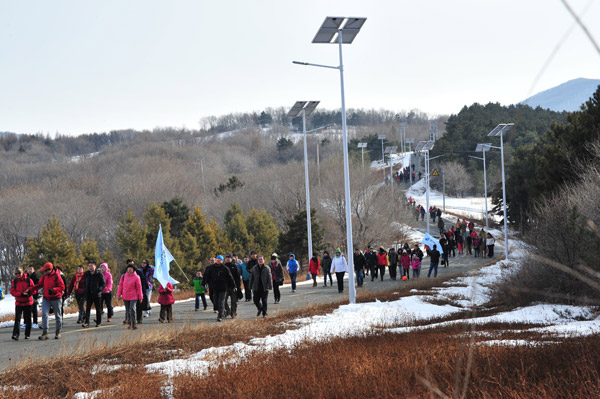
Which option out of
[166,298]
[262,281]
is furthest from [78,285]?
[262,281]

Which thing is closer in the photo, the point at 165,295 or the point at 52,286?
the point at 52,286

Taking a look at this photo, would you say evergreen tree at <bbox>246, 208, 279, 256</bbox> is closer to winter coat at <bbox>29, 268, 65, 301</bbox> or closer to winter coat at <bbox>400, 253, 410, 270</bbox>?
winter coat at <bbox>400, 253, 410, 270</bbox>

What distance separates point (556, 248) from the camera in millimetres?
17938

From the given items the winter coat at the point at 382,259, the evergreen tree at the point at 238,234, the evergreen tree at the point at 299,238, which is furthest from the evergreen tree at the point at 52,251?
the winter coat at the point at 382,259

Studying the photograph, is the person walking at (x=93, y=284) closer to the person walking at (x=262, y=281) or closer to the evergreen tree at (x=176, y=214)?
the person walking at (x=262, y=281)

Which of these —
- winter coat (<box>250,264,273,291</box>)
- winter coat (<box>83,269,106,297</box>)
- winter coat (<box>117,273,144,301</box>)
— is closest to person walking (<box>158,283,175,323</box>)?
winter coat (<box>117,273,144,301</box>)

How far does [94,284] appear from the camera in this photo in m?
16.4

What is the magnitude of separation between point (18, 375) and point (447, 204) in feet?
297

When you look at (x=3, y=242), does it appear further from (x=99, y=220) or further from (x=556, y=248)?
(x=556, y=248)

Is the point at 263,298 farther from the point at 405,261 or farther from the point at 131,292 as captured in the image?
the point at 405,261

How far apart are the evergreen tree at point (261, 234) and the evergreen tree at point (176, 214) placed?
6.75 meters

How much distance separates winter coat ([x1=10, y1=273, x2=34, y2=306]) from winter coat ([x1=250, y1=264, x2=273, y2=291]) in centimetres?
575

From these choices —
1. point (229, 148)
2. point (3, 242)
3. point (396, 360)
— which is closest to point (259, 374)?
point (396, 360)

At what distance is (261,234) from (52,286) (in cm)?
4115
